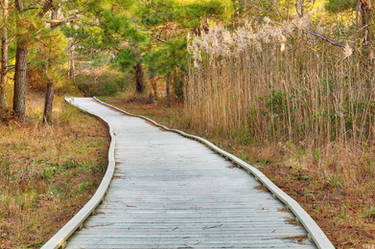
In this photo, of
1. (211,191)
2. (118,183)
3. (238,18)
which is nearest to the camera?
(211,191)

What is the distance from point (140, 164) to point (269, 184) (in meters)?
2.29

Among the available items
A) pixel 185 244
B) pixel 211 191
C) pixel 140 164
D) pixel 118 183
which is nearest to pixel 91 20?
pixel 140 164

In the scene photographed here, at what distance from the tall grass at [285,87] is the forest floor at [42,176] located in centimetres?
286

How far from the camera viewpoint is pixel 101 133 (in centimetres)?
1102

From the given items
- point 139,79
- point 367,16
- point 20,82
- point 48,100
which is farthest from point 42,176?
point 139,79

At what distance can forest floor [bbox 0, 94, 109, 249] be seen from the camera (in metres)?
3.74

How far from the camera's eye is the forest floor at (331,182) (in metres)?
3.50

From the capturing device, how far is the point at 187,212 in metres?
3.79

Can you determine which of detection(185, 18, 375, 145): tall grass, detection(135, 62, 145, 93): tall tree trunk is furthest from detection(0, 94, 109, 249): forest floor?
detection(135, 62, 145, 93): tall tree trunk

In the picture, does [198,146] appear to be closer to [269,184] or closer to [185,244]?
[269,184]

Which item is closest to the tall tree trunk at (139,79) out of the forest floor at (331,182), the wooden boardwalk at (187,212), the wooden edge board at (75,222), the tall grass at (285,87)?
the tall grass at (285,87)

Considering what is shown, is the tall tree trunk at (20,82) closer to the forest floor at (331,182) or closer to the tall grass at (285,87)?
the tall grass at (285,87)

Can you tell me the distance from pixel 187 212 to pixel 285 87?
3364 millimetres

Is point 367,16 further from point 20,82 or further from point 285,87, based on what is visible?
point 20,82
